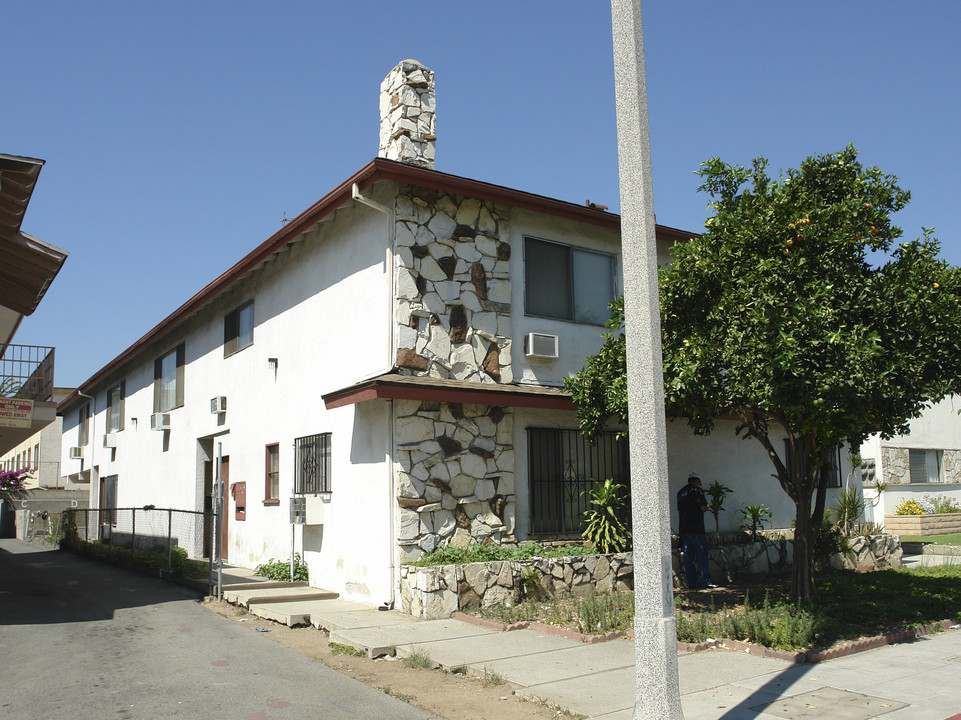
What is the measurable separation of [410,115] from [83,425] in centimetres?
2453

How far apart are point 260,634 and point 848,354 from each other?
737 centimetres

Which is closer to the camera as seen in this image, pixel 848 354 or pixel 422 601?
A: pixel 848 354

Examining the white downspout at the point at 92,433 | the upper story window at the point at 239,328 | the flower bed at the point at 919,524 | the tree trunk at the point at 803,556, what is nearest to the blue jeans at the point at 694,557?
the tree trunk at the point at 803,556

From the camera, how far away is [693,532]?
13078 millimetres

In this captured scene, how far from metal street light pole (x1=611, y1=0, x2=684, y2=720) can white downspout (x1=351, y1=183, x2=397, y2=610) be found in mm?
5917

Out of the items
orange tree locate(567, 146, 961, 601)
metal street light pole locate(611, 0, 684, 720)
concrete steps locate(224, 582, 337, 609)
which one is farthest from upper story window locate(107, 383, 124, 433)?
metal street light pole locate(611, 0, 684, 720)

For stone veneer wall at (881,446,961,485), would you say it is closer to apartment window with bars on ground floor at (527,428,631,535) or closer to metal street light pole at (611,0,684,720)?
apartment window with bars on ground floor at (527,428,631,535)

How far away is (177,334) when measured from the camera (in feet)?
69.8

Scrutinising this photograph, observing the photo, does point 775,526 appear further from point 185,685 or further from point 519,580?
point 185,685

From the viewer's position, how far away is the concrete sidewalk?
6.53 metres

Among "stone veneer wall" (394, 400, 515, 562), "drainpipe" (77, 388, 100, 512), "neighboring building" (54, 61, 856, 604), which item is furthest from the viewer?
"drainpipe" (77, 388, 100, 512)

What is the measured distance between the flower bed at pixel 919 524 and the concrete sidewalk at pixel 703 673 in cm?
1447

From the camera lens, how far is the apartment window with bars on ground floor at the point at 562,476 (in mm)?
12789

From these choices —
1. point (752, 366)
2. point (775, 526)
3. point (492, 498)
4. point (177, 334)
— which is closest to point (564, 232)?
point (492, 498)
